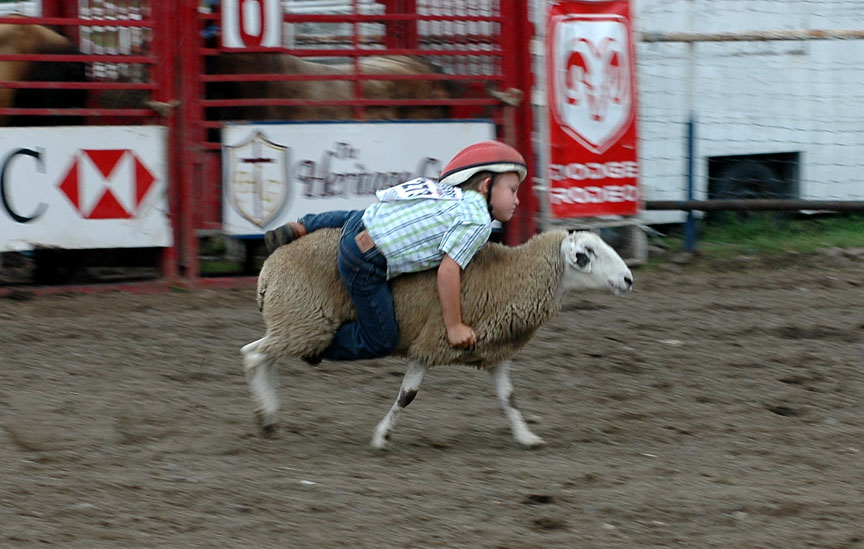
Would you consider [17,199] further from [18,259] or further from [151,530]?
[151,530]

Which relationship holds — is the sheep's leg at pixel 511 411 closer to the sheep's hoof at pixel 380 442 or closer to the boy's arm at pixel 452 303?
the boy's arm at pixel 452 303

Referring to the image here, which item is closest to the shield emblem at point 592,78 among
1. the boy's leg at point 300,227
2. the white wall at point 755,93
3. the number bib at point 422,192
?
the white wall at point 755,93

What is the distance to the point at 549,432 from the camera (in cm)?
507

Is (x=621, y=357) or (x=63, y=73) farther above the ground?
(x=63, y=73)

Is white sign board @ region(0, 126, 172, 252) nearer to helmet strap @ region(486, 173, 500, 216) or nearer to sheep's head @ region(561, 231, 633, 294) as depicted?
helmet strap @ region(486, 173, 500, 216)

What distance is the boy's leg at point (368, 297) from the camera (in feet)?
15.3

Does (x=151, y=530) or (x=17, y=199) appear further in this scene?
(x=17, y=199)

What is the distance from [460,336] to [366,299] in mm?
397

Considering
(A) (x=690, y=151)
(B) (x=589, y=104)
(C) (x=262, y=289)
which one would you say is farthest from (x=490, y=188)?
(A) (x=690, y=151)

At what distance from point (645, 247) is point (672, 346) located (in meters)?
2.53

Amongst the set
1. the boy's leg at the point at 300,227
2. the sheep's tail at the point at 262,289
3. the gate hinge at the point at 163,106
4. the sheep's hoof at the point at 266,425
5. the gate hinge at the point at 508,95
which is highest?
the gate hinge at the point at 508,95

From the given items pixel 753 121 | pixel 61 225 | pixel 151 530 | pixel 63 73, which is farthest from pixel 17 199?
pixel 753 121

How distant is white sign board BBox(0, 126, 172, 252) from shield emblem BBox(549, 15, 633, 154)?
2827 mm

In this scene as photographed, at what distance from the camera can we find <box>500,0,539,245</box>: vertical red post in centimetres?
868
